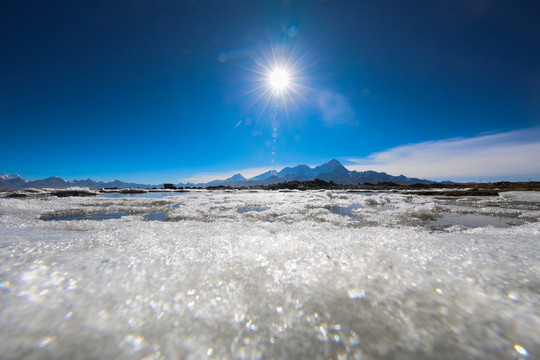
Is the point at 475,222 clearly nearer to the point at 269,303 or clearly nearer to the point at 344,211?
the point at 344,211

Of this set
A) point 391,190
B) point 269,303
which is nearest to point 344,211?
point 269,303

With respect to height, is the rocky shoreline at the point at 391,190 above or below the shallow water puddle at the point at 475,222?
above

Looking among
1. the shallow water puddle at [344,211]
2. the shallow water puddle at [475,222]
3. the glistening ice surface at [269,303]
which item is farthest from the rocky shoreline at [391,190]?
the glistening ice surface at [269,303]

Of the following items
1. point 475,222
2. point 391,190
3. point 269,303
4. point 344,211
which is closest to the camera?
point 269,303

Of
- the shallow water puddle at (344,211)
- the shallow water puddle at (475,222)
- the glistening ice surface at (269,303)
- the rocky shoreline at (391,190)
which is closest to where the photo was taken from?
the glistening ice surface at (269,303)

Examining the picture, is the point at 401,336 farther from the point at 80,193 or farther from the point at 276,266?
the point at 80,193

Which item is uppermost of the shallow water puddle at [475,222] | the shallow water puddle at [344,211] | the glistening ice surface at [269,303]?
the glistening ice surface at [269,303]

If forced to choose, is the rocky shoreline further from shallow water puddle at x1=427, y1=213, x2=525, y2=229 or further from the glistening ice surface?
the glistening ice surface

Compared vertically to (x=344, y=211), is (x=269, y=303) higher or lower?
higher

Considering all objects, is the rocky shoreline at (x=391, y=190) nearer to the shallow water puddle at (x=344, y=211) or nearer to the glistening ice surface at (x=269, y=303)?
the shallow water puddle at (x=344, y=211)

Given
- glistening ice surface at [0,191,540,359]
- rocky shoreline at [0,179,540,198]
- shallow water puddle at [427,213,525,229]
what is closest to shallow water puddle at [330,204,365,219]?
shallow water puddle at [427,213,525,229]

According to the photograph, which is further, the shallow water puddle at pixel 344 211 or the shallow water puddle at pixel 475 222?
the shallow water puddle at pixel 344 211

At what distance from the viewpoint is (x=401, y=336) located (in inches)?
49.7

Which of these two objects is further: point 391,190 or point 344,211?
point 391,190
